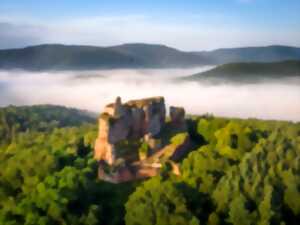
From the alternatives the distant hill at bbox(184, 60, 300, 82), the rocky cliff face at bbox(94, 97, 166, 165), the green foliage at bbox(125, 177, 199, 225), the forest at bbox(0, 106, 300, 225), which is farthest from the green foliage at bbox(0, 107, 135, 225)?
the distant hill at bbox(184, 60, 300, 82)

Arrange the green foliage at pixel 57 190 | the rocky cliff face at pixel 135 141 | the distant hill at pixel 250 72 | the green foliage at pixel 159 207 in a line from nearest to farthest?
1. the green foliage at pixel 159 207
2. the green foliage at pixel 57 190
3. the rocky cliff face at pixel 135 141
4. the distant hill at pixel 250 72

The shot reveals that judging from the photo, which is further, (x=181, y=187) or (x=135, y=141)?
(x=135, y=141)

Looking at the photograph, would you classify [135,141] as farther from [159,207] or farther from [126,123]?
[159,207]

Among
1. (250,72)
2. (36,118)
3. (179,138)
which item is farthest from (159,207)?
(250,72)

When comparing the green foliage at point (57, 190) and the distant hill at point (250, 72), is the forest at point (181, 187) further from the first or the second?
the distant hill at point (250, 72)

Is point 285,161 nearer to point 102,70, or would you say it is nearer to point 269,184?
point 269,184

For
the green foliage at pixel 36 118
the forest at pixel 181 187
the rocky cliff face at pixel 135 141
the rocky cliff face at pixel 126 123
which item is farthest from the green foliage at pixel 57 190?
the green foliage at pixel 36 118

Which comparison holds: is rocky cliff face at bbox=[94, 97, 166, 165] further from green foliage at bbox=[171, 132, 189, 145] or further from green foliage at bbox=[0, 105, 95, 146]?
green foliage at bbox=[0, 105, 95, 146]
